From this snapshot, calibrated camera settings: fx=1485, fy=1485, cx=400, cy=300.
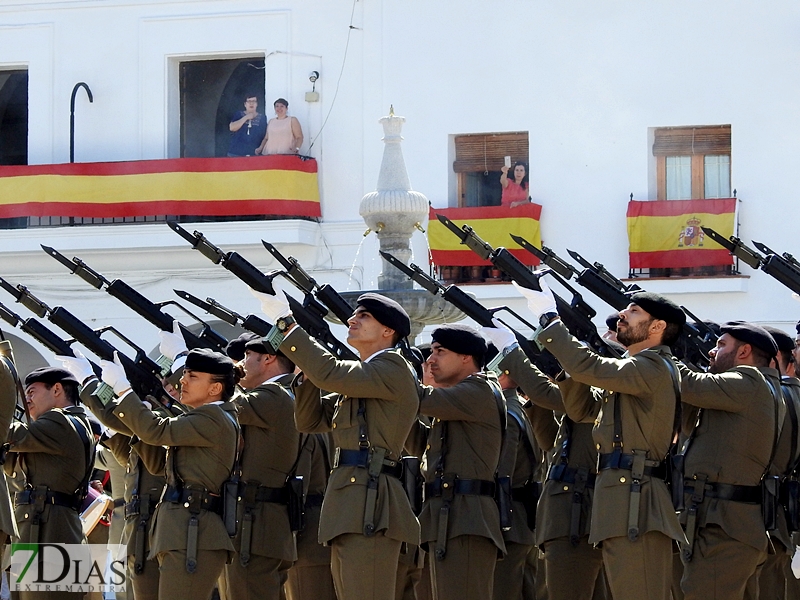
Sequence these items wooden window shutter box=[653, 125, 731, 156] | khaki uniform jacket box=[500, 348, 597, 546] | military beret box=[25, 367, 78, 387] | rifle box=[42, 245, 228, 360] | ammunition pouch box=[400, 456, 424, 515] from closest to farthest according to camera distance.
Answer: ammunition pouch box=[400, 456, 424, 515]
khaki uniform jacket box=[500, 348, 597, 546]
military beret box=[25, 367, 78, 387]
rifle box=[42, 245, 228, 360]
wooden window shutter box=[653, 125, 731, 156]

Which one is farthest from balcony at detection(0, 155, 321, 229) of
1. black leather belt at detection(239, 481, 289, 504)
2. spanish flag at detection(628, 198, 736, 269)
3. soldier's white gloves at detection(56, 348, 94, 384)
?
black leather belt at detection(239, 481, 289, 504)

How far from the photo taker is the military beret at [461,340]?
746 cm

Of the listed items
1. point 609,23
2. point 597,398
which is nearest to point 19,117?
point 609,23

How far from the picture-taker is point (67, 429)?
26.9 ft

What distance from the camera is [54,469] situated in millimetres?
8219

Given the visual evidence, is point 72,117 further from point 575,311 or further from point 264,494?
point 575,311

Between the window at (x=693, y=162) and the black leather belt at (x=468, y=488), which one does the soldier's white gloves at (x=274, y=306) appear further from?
the window at (x=693, y=162)

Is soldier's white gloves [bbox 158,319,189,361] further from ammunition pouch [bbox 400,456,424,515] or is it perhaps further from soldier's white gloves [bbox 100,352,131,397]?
ammunition pouch [bbox 400,456,424,515]

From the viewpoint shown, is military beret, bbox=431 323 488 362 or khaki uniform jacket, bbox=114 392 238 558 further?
military beret, bbox=431 323 488 362

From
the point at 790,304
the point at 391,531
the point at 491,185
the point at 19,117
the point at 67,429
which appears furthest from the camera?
the point at 19,117

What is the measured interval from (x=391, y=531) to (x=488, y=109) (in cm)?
1136

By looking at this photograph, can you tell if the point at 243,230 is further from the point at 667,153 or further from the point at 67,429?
the point at 67,429

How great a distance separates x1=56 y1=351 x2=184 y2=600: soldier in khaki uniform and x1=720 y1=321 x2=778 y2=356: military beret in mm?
2853

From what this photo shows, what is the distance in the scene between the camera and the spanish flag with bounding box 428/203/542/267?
1723cm
